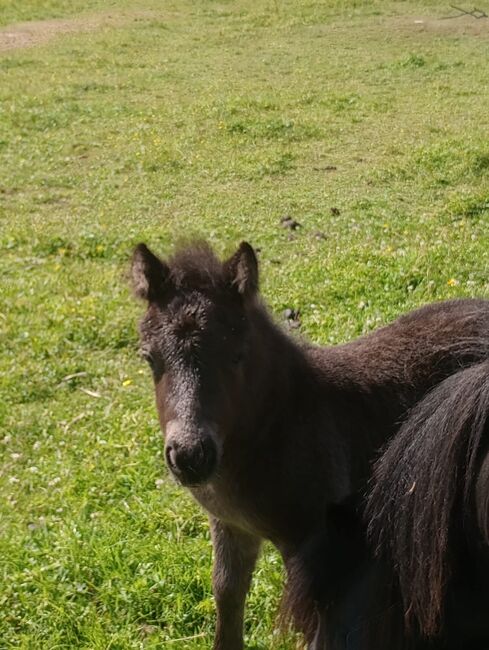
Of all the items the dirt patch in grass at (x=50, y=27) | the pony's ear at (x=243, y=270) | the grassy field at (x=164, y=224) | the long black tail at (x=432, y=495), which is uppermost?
the long black tail at (x=432, y=495)

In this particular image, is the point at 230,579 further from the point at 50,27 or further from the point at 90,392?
the point at 50,27

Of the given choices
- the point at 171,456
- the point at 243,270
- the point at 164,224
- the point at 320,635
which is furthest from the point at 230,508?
the point at 164,224

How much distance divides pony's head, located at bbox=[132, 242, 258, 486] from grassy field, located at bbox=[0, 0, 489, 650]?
2.61 feet

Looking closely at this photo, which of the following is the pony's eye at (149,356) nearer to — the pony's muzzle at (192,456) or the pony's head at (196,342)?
the pony's head at (196,342)

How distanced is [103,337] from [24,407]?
98 cm

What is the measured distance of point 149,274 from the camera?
3506 mm

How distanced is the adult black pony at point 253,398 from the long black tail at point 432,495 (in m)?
1.13

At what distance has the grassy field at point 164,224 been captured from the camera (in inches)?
166

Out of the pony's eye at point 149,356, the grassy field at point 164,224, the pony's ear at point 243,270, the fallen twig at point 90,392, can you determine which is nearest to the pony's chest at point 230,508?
the pony's eye at point 149,356

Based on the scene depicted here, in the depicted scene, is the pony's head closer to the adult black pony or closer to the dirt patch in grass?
the adult black pony

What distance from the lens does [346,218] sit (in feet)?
29.7

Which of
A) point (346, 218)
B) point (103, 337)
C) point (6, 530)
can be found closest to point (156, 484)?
point (6, 530)

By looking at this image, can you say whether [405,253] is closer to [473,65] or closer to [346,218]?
[346,218]

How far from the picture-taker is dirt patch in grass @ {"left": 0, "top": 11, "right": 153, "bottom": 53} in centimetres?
2048
